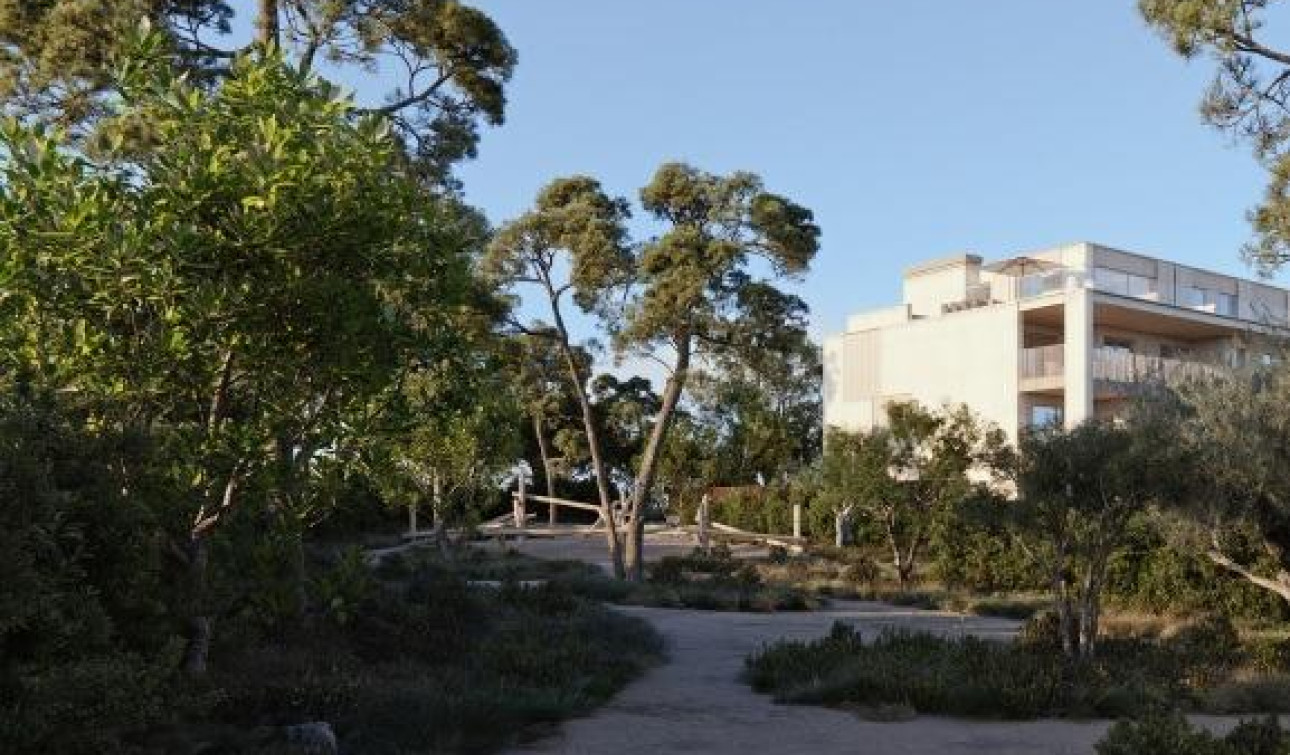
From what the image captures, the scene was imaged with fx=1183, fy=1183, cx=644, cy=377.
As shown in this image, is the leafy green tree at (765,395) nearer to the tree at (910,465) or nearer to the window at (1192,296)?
the tree at (910,465)

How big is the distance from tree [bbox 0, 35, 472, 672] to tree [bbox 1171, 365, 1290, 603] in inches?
340

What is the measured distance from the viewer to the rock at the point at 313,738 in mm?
6945

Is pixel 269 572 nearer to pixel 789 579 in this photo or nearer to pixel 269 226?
pixel 269 226

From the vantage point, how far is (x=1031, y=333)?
35.7m

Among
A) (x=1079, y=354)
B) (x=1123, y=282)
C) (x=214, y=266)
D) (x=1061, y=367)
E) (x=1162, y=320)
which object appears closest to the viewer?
(x=214, y=266)

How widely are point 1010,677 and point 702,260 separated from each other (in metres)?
13.6

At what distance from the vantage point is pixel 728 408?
43500 mm

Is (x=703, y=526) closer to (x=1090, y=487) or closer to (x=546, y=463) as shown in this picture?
(x=546, y=463)

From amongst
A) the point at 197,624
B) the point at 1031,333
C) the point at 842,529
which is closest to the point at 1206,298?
the point at 1031,333

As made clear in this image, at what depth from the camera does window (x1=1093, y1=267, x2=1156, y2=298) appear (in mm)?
37406

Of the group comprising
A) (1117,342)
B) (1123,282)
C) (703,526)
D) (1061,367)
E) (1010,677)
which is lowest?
(1010,677)

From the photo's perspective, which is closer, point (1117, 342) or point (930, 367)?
point (1117, 342)

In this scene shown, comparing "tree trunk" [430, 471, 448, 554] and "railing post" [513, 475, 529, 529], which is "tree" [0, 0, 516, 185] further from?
"railing post" [513, 475, 529, 529]

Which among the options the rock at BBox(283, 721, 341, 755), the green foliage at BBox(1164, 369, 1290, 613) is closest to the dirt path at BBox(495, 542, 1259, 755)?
the rock at BBox(283, 721, 341, 755)
